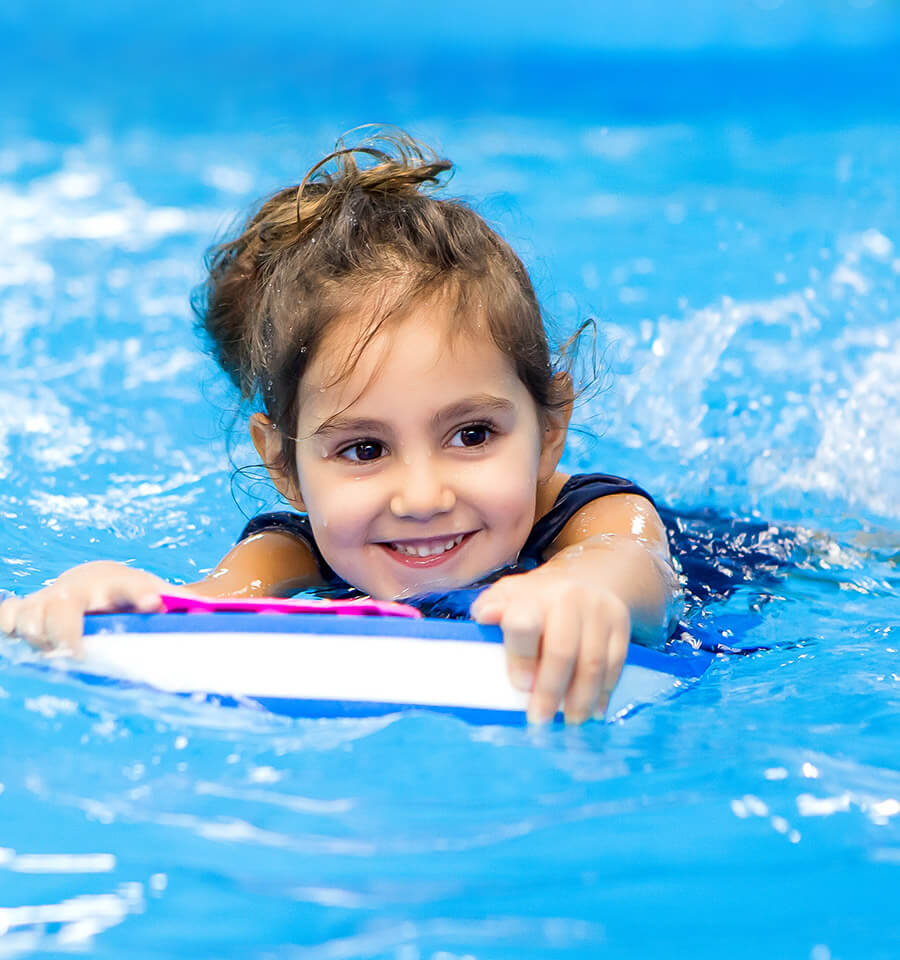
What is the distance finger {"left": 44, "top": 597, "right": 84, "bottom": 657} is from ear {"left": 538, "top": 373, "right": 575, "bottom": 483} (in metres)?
0.76

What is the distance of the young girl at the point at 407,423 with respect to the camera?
184 cm

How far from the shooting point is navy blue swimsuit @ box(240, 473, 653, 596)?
2.21 metres

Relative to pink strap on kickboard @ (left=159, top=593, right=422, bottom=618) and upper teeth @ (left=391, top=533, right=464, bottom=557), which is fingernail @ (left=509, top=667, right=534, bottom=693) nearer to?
A: pink strap on kickboard @ (left=159, top=593, right=422, bottom=618)

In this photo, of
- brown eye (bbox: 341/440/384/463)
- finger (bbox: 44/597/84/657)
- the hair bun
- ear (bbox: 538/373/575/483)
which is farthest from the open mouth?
the hair bun

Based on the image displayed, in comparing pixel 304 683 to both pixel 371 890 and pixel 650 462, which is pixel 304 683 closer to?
pixel 371 890

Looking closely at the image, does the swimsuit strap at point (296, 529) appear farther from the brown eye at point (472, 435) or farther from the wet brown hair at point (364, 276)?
the brown eye at point (472, 435)

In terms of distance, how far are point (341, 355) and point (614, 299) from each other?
2.62 metres

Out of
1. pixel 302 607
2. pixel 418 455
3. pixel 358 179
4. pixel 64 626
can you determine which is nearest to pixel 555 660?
pixel 302 607

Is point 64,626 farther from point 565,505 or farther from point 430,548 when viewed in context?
point 565,505

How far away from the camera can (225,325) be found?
2.40m

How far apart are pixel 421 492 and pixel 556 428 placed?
1.26ft

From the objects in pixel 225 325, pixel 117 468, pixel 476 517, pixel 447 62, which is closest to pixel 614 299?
pixel 117 468

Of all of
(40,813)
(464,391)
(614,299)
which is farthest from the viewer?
(614,299)

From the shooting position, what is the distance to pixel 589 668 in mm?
1531
